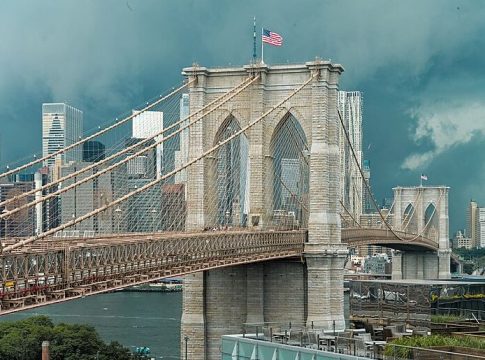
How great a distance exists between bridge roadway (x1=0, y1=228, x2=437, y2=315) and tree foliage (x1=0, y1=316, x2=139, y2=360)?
10817 mm

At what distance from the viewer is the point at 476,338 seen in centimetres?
1908

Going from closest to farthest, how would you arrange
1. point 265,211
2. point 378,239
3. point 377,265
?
point 265,211 → point 378,239 → point 377,265

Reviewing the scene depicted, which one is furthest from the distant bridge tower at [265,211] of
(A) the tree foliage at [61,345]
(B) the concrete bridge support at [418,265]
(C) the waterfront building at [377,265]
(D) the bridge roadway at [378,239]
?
(C) the waterfront building at [377,265]

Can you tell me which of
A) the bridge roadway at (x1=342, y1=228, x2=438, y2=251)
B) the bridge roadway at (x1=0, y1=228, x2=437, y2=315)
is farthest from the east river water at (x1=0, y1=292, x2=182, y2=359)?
the bridge roadway at (x1=0, y1=228, x2=437, y2=315)

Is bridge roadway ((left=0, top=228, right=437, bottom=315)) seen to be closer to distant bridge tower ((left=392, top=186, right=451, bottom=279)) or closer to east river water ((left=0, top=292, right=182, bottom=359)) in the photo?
east river water ((left=0, top=292, right=182, bottom=359))

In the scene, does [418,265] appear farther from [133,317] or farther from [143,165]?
[143,165]

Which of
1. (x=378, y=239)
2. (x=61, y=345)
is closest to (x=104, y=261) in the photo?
(x=61, y=345)

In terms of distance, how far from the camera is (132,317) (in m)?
75.8

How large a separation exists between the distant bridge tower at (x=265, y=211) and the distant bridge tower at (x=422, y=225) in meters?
58.9

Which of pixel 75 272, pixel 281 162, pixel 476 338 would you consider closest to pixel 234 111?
pixel 281 162

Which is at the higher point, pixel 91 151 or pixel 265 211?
pixel 91 151

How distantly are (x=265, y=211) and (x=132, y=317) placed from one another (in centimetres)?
3788

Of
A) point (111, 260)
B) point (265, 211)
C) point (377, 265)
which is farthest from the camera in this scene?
point (377, 265)

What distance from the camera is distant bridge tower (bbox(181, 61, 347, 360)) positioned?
126ft
